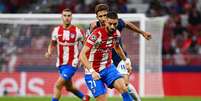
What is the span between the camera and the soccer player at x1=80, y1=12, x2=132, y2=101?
11055 millimetres

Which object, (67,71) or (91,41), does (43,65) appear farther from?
(91,41)

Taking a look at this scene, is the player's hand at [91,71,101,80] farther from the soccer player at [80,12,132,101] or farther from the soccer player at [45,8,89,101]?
the soccer player at [45,8,89,101]

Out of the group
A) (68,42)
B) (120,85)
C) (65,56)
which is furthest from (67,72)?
(120,85)

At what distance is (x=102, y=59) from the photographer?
455 inches

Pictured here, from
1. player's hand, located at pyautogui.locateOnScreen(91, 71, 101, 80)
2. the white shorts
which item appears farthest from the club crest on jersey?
the white shorts

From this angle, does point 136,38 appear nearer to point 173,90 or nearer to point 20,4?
point 173,90

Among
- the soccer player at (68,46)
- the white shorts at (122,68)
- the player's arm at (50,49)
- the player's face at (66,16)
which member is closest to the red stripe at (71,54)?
the soccer player at (68,46)

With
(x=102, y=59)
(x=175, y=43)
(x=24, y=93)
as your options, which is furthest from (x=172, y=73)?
(x=102, y=59)

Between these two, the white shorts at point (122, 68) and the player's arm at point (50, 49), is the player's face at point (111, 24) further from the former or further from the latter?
the player's arm at point (50, 49)

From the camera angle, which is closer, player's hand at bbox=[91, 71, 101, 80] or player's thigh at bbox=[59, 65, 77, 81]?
player's hand at bbox=[91, 71, 101, 80]

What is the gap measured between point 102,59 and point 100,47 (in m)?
0.24

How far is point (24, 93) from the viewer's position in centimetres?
1944

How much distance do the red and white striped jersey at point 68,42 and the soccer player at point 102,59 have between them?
3220 millimetres

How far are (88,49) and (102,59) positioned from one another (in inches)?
20.4
